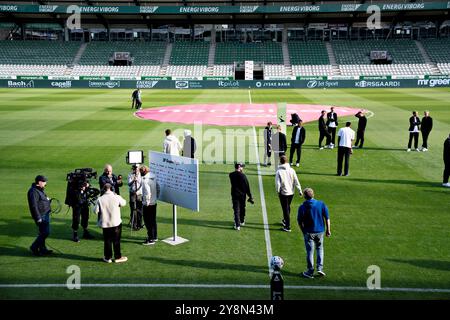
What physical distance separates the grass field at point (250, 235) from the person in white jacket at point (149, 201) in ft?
0.91

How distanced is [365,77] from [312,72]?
842cm

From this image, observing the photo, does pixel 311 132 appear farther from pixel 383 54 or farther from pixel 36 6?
pixel 36 6

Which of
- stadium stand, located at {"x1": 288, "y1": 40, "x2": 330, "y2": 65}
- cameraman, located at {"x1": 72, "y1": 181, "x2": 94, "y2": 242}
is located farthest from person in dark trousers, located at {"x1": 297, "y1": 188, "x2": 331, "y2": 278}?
stadium stand, located at {"x1": 288, "y1": 40, "x2": 330, "y2": 65}

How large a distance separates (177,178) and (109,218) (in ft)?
5.84

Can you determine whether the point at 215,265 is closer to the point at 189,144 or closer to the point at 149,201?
the point at 149,201

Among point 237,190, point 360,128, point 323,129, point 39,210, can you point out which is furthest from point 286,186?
point 360,128

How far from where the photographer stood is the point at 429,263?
9.09m

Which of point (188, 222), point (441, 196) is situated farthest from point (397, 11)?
point (188, 222)

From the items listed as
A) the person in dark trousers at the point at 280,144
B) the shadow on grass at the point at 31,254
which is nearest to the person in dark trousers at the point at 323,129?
the person in dark trousers at the point at 280,144

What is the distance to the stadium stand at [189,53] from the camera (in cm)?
6941

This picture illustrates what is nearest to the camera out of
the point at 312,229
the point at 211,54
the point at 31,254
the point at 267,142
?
the point at 312,229

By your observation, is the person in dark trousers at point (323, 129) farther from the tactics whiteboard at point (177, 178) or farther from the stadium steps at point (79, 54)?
the stadium steps at point (79, 54)

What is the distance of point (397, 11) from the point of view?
65000 mm

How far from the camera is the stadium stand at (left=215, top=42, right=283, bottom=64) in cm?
6925
